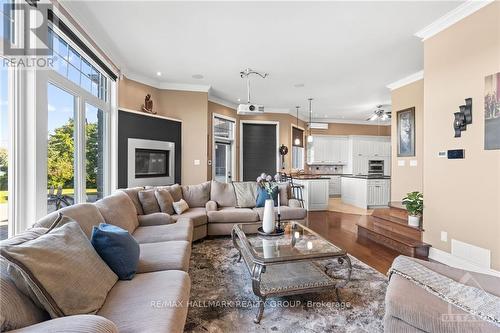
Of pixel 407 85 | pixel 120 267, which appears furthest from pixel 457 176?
pixel 120 267

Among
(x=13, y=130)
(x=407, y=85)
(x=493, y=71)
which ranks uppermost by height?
(x=407, y=85)

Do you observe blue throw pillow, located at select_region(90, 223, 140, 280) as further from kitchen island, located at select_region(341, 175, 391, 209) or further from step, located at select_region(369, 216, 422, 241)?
kitchen island, located at select_region(341, 175, 391, 209)

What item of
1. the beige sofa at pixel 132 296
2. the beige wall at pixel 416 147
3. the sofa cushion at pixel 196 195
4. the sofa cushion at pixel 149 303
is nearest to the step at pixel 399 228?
the beige wall at pixel 416 147

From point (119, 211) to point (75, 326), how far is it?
1822 mm

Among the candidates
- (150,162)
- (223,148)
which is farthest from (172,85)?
(223,148)

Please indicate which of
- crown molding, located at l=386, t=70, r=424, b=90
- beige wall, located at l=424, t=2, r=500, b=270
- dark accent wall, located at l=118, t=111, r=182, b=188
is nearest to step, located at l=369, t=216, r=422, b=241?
beige wall, located at l=424, t=2, r=500, b=270

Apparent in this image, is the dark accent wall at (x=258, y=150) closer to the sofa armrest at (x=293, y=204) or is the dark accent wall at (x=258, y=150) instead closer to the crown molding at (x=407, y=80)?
the sofa armrest at (x=293, y=204)

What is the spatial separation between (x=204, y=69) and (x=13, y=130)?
3063 mm

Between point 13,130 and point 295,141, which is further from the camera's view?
point 295,141

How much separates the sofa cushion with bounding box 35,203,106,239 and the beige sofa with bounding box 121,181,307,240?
1125 mm

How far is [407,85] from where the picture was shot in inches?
192

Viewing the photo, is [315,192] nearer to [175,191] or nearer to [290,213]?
[290,213]

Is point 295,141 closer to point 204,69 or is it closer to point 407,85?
point 407,85

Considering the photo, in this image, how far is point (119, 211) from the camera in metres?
2.63
